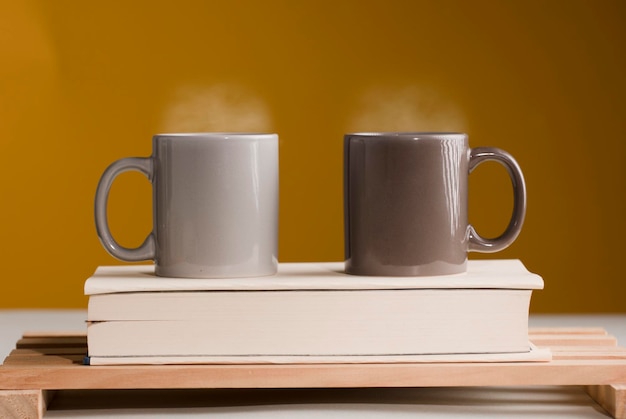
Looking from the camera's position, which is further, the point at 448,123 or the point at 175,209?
the point at 448,123

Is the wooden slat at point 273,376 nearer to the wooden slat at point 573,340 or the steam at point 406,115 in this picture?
the wooden slat at point 573,340

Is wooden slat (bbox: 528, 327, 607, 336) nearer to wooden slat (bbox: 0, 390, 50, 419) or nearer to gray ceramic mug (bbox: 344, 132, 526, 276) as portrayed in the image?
gray ceramic mug (bbox: 344, 132, 526, 276)

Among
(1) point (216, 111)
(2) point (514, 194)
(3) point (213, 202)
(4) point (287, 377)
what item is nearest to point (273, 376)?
(4) point (287, 377)

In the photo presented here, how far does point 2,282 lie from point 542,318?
98cm

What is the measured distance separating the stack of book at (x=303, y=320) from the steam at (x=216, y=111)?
107 centimetres

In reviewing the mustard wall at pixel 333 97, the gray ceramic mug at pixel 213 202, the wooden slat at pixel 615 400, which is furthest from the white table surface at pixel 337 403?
the mustard wall at pixel 333 97

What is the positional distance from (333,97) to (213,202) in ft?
3.51

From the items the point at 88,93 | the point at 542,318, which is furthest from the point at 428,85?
the point at 88,93

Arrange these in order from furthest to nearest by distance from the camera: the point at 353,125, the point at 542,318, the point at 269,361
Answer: the point at 353,125 → the point at 542,318 → the point at 269,361

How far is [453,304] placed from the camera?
38.2 inches

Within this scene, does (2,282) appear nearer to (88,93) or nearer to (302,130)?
(88,93)

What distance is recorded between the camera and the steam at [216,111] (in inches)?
79.5

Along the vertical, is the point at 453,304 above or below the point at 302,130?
below

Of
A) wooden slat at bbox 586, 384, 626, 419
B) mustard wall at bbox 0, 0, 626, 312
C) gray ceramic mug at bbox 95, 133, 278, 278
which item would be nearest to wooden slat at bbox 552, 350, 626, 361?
wooden slat at bbox 586, 384, 626, 419
